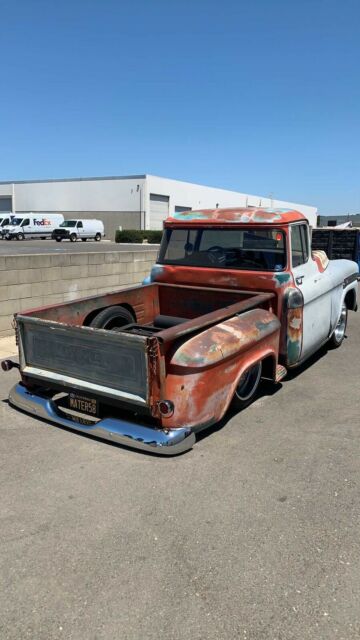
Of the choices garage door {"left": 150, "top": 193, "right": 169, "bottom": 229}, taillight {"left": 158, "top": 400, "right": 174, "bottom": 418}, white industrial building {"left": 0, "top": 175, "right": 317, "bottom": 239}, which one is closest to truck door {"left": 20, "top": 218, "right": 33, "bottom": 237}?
white industrial building {"left": 0, "top": 175, "right": 317, "bottom": 239}

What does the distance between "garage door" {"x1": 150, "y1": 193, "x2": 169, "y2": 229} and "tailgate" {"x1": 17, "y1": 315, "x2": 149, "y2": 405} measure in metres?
47.9

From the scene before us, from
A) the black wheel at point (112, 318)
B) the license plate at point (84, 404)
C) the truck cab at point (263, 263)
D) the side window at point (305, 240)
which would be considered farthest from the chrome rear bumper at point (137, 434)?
the side window at point (305, 240)

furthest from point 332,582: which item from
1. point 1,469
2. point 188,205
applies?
point 188,205

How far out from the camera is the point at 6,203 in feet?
188

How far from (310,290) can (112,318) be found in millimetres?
2320

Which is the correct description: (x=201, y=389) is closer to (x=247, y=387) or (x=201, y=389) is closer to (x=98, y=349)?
(x=98, y=349)

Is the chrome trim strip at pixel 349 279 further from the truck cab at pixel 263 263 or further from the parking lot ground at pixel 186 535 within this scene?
the parking lot ground at pixel 186 535

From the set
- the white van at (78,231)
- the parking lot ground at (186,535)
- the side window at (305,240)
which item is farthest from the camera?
the white van at (78,231)

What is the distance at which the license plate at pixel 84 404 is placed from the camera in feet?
12.8

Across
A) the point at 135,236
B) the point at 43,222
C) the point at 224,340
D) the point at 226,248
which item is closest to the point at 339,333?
the point at 226,248

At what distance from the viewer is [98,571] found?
8.25 ft

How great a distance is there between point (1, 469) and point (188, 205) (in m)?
54.8

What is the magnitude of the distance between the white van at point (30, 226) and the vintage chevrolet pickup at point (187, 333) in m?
34.7

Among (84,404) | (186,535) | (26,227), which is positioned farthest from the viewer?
(26,227)
